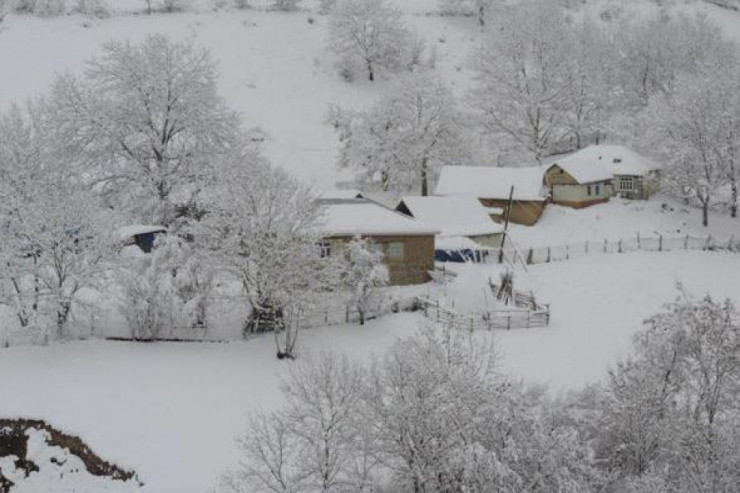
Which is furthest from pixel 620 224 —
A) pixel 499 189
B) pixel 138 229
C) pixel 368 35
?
pixel 138 229

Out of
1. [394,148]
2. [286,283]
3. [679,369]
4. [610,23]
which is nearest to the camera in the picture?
[679,369]

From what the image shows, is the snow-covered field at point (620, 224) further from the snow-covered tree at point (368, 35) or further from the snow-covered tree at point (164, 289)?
the snow-covered tree at point (368, 35)

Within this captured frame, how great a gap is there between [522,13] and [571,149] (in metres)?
13.7

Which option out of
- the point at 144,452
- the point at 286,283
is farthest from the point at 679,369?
the point at 144,452

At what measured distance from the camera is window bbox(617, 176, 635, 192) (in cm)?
5500

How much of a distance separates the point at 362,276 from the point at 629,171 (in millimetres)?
31359

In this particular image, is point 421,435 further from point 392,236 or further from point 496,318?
point 392,236

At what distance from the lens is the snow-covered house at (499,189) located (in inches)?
1983

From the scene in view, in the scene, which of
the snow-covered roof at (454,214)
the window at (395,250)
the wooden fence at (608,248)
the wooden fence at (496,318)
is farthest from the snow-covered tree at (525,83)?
the wooden fence at (496,318)

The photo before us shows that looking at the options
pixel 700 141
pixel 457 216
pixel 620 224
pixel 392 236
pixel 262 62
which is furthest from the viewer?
pixel 262 62

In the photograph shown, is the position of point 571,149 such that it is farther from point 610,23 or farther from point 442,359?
point 442,359

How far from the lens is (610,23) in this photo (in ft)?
274

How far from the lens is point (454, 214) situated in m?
44.6

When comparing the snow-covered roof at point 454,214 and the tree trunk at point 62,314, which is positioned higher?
the snow-covered roof at point 454,214
